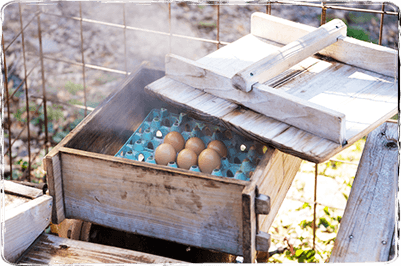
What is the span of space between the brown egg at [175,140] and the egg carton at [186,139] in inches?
2.1

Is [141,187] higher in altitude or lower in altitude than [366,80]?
lower

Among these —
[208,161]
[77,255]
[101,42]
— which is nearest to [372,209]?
[208,161]

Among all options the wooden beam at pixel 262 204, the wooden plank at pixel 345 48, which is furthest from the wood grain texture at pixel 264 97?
the wooden beam at pixel 262 204

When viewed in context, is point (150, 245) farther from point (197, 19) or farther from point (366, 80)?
point (197, 19)

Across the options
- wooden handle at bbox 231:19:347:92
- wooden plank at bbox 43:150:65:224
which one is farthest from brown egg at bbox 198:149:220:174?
wooden plank at bbox 43:150:65:224

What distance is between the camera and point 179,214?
162cm

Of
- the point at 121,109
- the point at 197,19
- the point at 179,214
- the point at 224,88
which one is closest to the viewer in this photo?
the point at 179,214

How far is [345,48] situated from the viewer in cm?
200

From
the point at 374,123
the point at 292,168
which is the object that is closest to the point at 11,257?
the point at 292,168

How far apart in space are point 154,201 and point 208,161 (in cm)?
26

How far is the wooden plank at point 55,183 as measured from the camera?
1689mm

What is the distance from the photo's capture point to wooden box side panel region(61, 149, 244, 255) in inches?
61.2

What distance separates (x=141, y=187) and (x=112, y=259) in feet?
0.80

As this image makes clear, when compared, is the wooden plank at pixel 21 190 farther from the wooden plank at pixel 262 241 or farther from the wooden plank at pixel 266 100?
the wooden plank at pixel 262 241
